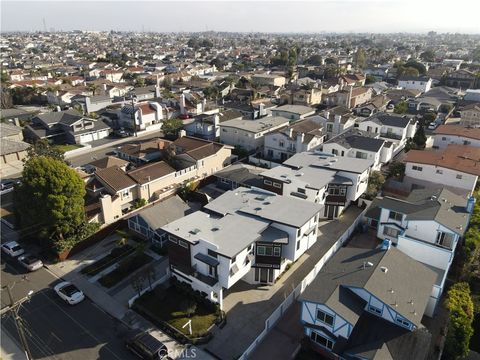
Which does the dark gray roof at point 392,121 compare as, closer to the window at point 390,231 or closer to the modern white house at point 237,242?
the window at point 390,231

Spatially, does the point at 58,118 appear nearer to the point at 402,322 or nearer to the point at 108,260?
the point at 108,260

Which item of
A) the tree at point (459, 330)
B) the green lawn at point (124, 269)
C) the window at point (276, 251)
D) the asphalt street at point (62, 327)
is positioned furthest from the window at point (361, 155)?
the asphalt street at point (62, 327)

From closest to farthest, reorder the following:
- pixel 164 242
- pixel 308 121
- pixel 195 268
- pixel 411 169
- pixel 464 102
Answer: pixel 195 268
pixel 164 242
pixel 411 169
pixel 308 121
pixel 464 102

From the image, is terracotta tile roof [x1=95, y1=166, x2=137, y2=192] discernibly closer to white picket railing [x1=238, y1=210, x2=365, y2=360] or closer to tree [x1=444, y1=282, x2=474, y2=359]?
white picket railing [x1=238, y1=210, x2=365, y2=360]

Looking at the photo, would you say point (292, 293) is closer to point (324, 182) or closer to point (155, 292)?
point (155, 292)

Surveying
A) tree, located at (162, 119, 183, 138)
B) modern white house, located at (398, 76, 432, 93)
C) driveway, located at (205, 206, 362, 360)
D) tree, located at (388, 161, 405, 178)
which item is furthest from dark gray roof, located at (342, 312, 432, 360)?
modern white house, located at (398, 76, 432, 93)

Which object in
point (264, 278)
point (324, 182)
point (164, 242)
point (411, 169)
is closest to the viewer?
point (264, 278)

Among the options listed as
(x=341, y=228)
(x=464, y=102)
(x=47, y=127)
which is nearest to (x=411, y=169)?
(x=341, y=228)
